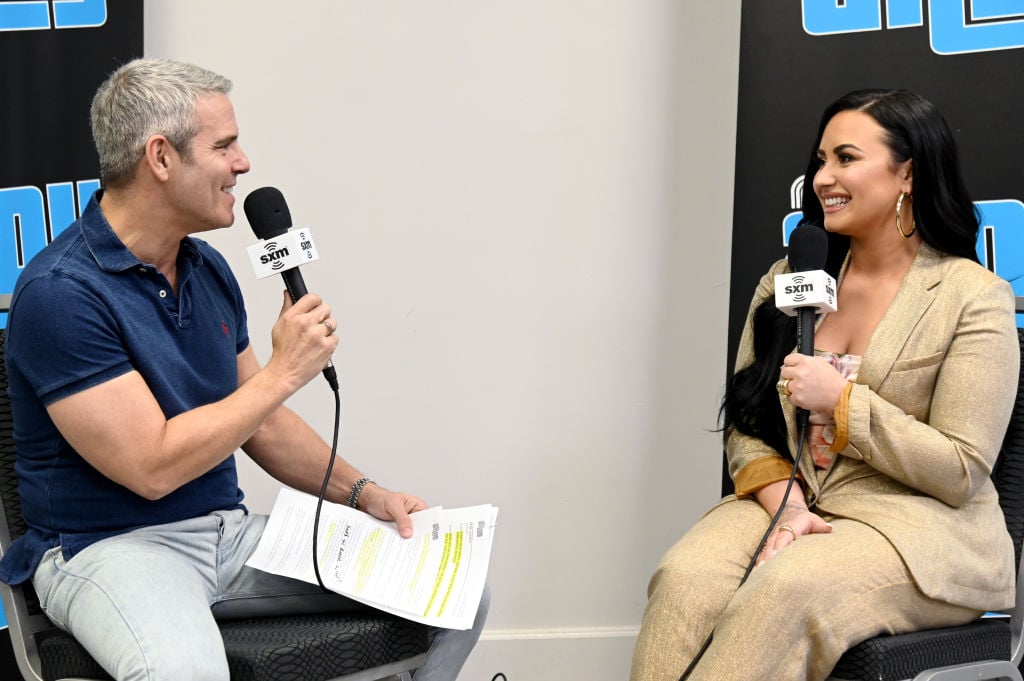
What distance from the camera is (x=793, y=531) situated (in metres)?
1.87

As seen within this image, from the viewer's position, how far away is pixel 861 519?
1.87 meters

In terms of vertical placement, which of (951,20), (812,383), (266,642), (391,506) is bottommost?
(266,642)

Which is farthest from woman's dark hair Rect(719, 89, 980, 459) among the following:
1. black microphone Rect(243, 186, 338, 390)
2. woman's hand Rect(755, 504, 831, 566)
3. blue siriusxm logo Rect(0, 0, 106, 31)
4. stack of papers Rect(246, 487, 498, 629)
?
blue siriusxm logo Rect(0, 0, 106, 31)

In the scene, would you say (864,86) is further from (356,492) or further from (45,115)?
(45,115)

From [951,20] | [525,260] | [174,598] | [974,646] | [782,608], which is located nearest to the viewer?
[174,598]

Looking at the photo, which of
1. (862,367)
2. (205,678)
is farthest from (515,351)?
(205,678)

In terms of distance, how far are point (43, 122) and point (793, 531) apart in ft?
6.40

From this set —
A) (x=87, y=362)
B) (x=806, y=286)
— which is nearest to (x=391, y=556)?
(x=87, y=362)

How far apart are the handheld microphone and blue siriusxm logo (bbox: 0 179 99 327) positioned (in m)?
1.66

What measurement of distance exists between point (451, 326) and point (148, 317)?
1.26 m

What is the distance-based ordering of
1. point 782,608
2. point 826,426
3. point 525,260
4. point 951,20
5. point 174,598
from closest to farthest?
point 174,598 < point 782,608 < point 826,426 < point 951,20 < point 525,260

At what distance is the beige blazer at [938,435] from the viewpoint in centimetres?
182

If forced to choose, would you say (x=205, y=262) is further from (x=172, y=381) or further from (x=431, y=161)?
(x=431, y=161)

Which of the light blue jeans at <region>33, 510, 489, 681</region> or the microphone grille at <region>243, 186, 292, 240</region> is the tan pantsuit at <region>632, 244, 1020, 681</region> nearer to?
the light blue jeans at <region>33, 510, 489, 681</region>
